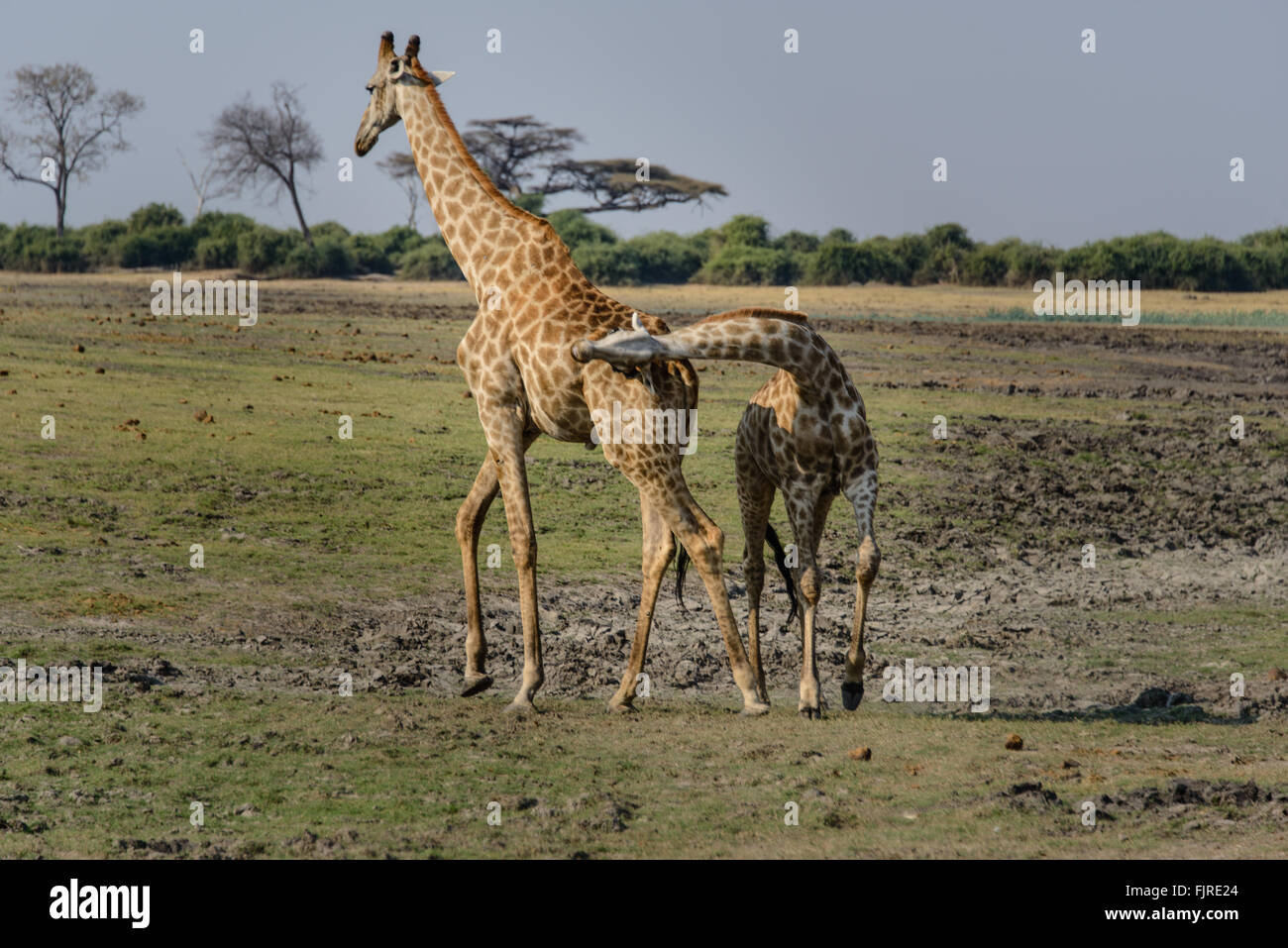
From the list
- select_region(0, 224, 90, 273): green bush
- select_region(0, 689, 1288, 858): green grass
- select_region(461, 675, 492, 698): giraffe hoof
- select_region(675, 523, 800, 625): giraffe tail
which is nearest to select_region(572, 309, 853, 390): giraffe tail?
select_region(675, 523, 800, 625): giraffe tail

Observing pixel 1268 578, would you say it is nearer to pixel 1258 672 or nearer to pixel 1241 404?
pixel 1258 672

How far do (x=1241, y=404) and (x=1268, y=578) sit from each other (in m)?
9.95

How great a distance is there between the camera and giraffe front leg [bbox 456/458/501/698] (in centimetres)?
796

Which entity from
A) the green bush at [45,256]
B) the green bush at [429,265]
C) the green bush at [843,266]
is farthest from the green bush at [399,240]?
the green bush at [843,266]

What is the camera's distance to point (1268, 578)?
1174cm

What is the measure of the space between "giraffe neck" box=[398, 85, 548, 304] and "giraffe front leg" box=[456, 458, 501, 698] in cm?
105

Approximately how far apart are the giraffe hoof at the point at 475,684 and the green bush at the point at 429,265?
49.2m

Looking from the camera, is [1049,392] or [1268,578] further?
[1049,392]

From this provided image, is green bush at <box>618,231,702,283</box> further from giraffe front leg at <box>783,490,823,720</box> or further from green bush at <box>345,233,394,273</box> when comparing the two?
giraffe front leg at <box>783,490,823,720</box>

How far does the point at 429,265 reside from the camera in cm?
5722

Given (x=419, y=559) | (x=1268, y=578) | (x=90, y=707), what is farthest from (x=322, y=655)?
(x=1268, y=578)

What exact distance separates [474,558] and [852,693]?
2.29m

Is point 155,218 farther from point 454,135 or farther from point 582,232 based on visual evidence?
point 454,135

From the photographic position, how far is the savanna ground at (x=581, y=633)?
5.87 m
